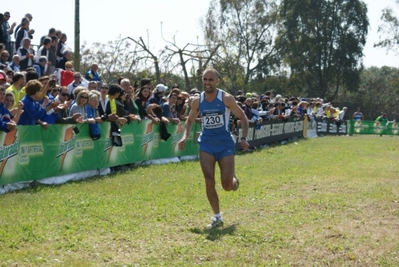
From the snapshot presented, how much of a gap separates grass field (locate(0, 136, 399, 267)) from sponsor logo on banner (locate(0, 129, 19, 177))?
0.63m

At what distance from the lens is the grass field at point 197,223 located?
7.67 meters

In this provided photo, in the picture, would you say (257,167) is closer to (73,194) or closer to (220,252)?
(73,194)

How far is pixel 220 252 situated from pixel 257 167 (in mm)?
10701

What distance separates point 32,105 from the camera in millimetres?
13008

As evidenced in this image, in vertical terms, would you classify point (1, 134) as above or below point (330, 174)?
above

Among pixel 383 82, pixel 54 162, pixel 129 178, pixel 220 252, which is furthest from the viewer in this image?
pixel 383 82

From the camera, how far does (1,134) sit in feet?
39.1

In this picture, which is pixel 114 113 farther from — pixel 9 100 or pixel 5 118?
pixel 5 118

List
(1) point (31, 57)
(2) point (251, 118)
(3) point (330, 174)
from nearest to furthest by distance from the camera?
(3) point (330, 174) < (1) point (31, 57) < (2) point (251, 118)

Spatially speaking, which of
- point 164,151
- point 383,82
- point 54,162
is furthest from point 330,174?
point 383,82

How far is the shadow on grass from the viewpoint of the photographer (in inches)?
347

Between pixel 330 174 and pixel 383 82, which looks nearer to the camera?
pixel 330 174

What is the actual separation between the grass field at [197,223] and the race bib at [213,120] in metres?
1.35

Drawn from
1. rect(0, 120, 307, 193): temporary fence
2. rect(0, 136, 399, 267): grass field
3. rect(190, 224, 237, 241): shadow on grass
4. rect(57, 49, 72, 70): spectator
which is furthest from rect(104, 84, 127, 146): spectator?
rect(190, 224, 237, 241): shadow on grass
